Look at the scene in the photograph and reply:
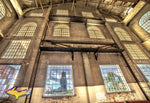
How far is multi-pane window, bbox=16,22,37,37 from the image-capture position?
379 inches

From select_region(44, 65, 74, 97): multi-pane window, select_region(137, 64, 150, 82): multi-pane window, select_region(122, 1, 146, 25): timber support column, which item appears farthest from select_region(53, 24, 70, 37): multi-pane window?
select_region(122, 1, 146, 25): timber support column

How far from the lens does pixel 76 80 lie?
662cm

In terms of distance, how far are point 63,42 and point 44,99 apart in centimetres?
610

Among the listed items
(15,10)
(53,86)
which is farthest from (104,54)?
(15,10)

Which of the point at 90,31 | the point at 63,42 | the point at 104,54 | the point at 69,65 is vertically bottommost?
the point at 69,65

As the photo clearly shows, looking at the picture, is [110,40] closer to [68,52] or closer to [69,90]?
[68,52]

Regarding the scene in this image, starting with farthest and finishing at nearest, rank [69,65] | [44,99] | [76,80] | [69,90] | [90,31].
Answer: [90,31]
[69,65]
[76,80]
[69,90]
[44,99]

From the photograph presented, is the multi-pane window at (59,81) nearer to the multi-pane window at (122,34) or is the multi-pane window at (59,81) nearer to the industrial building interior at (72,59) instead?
the industrial building interior at (72,59)

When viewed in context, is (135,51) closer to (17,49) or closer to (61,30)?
(61,30)

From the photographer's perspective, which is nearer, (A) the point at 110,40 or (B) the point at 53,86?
(B) the point at 53,86

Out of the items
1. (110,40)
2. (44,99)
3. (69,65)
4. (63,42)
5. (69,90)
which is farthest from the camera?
(110,40)

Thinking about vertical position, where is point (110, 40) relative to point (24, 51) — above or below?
above

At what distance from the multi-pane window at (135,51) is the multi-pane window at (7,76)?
1329 cm

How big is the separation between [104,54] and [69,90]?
19.2 ft
